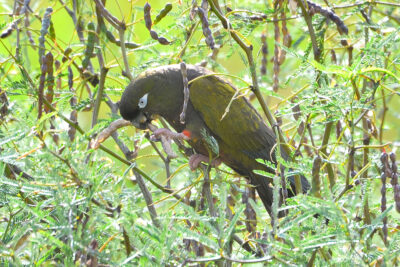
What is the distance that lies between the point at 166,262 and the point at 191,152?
5.05ft

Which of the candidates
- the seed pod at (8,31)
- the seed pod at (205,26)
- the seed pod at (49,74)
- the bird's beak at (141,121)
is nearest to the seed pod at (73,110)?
the seed pod at (49,74)

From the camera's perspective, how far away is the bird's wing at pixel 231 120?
308cm

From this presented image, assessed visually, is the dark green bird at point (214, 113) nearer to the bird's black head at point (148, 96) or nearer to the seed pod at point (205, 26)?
the bird's black head at point (148, 96)

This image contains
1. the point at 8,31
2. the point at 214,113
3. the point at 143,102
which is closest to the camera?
the point at 8,31

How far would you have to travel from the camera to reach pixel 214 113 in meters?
3.10

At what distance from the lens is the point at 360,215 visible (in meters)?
2.04

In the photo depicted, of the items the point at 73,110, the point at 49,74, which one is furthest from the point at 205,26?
the point at 73,110

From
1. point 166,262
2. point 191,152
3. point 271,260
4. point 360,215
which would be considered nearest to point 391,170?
point 360,215

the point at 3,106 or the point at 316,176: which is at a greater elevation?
the point at 3,106

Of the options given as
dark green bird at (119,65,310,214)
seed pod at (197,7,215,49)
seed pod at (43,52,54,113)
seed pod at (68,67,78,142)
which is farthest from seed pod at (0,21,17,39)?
dark green bird at (119,65,310,214)

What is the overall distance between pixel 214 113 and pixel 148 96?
1.20 feet

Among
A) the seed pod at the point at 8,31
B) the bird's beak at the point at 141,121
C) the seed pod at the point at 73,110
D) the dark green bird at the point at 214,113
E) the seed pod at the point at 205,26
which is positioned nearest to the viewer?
the seed pod at the point at 205,26

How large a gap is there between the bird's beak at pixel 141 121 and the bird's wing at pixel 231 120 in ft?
1.07

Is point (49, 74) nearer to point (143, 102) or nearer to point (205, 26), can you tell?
point (205, 26)
